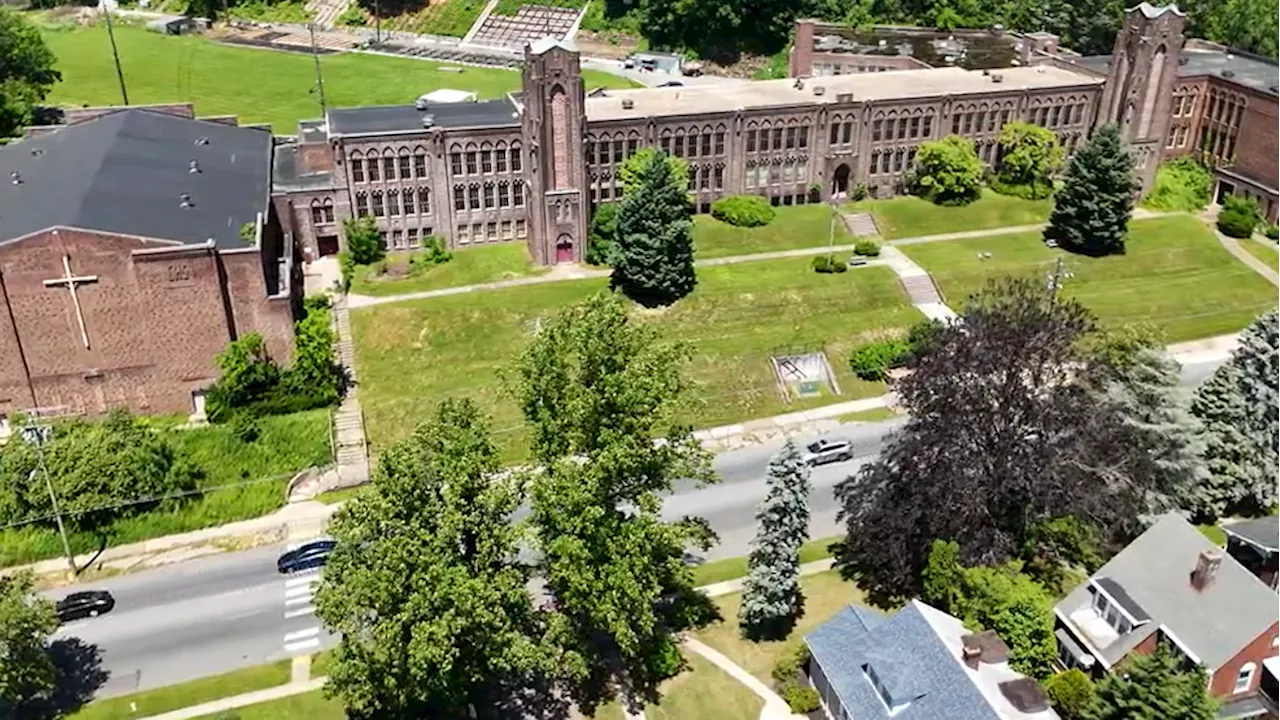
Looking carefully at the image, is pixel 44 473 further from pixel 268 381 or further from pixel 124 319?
pixel 268 381

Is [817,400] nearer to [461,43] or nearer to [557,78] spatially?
[557,78]

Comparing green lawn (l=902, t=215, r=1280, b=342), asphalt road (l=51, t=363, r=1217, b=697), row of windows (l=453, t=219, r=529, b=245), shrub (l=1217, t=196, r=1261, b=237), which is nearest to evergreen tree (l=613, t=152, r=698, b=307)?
row of windows (l=453, t=219, r=529, b=245)

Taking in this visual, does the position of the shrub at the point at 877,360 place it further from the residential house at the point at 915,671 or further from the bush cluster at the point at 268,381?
the bush cluster at the point at 268,381

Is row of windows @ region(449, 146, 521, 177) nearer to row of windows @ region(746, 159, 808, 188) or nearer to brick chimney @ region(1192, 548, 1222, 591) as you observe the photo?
row of windows @ region(746, 159, 808, 188)

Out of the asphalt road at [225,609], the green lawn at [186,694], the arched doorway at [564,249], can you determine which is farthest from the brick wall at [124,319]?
the green lawn at [186,694]

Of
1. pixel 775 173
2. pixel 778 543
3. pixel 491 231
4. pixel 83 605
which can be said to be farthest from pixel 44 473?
pixel 775 173
